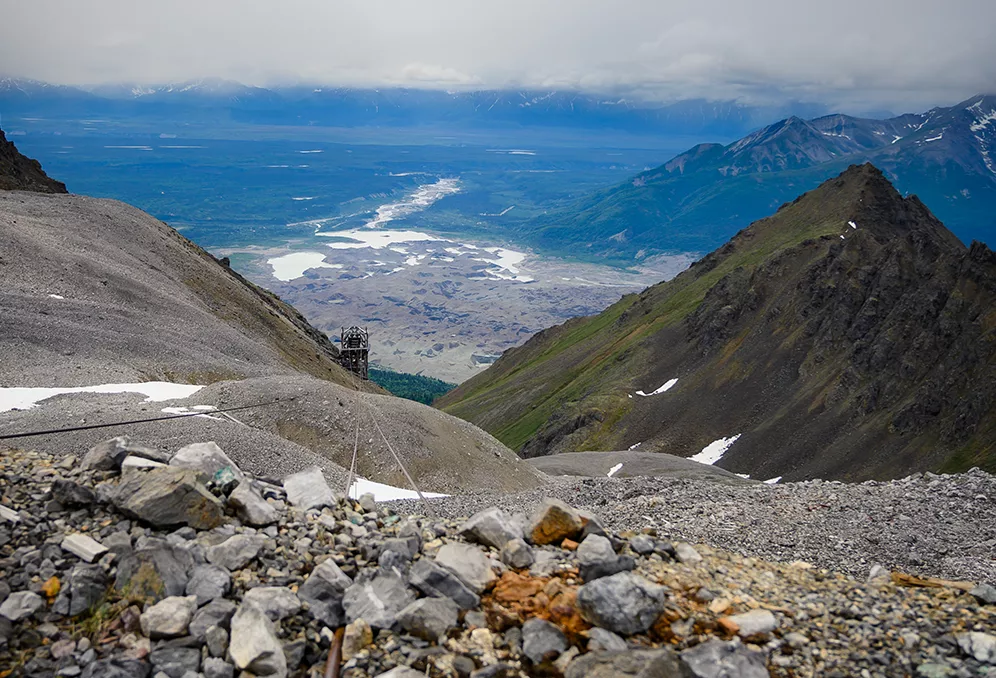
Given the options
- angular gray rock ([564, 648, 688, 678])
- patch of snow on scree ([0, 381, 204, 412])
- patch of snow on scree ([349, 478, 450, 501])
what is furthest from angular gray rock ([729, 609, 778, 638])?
patch of snow on scree ([0, 381, 204, 412])

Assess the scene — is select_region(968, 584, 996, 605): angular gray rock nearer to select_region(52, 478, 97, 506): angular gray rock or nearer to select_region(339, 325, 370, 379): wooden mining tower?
select_region(52, 478, 97, 506): angular gray rock

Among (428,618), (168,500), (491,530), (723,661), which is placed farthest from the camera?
(491,530)

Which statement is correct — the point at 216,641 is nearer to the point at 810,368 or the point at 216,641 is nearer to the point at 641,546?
the point at 641,546

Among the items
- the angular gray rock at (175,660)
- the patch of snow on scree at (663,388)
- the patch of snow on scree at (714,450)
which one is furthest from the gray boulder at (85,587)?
the patch of snow on scree at (663,388)

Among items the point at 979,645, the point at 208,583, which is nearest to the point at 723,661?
the point at 979,645

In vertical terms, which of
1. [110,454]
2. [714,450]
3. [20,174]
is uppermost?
[20,174]
